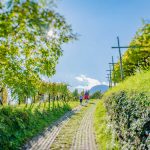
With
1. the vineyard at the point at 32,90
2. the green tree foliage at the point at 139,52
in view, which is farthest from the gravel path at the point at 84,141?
the green tree foliage at the point at 139,52

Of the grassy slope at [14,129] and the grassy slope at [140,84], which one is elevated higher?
the grassy slope at [140,84]

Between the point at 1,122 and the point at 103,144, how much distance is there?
15.4 feet

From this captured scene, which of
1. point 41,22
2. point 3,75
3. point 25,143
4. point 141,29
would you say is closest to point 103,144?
point 25,143

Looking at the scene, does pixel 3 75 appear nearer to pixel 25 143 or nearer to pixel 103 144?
pixel 25 143

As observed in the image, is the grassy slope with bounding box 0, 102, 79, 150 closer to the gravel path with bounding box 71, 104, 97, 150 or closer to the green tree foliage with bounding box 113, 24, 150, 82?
the gravel path with bounding box 71, 104, 97, 150

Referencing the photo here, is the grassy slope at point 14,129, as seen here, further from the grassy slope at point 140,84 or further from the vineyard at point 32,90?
the grassy slope at point 140,84

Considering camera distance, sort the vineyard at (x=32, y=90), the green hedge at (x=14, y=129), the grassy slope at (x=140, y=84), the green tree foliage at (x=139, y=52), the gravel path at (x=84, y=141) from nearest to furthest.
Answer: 1. the vineyard at (x=32, y=90)
2. the grassy slope at (x=140, y=84)
3. the green hedge at (x=14, y=129)
4. the gravel path at (x=84, y=141)
5. the green tree foliage at (x=139, y=52)

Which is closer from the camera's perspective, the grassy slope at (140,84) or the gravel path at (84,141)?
the grassy slope at (140,84)

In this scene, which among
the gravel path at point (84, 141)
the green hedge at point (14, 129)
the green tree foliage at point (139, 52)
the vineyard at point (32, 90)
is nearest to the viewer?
the vineyard at point (32, 90)

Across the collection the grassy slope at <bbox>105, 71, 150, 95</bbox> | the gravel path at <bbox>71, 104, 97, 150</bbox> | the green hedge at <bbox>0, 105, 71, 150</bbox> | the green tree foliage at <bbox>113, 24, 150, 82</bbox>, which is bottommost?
the gravel path at <bbox>71, 104, 97, 150</bbox>

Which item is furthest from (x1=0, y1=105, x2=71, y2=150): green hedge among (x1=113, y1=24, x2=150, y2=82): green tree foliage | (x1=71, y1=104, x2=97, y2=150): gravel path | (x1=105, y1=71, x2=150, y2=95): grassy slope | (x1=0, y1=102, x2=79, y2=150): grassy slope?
(x1=113, y1=24, x2=150, y2=82): green tree foliage

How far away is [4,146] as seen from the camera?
1348cm

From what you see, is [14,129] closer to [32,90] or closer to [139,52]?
[32,90]

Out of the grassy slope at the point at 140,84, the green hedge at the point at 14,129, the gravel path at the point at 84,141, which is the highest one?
the grassy slope at the point at 140,84
